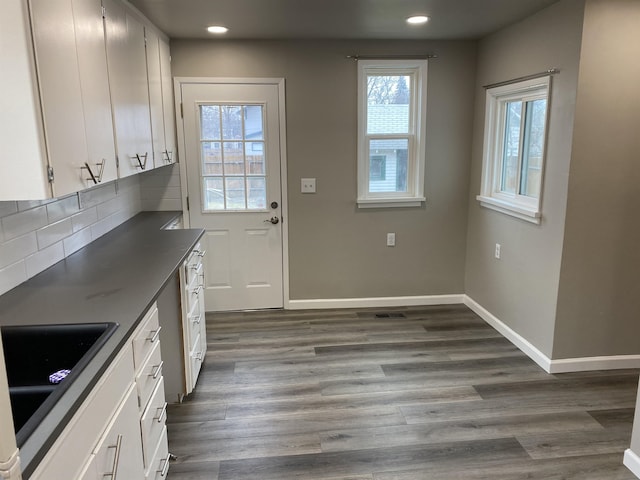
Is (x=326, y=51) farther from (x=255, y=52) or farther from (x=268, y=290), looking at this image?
(x=268, y=290)

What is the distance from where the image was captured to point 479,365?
3193 millimetres

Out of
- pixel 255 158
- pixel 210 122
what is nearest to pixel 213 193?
pixel 255 158

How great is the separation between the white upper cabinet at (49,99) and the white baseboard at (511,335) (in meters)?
2.96

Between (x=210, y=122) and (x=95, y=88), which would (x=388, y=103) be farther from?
(x=95, y=88)

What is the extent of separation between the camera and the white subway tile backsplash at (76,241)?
8.09 feet

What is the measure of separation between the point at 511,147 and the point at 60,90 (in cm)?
313

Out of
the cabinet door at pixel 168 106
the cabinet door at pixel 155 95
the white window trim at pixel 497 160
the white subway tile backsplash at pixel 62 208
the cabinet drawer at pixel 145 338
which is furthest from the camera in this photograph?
the cabinet door at pixel 168 106

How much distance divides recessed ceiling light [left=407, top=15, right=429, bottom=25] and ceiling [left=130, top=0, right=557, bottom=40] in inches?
2.0

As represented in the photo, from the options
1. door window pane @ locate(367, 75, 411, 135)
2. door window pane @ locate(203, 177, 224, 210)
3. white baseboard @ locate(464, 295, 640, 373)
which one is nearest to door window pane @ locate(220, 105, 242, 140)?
door window pane @ locate(203, 177, 224, 210)

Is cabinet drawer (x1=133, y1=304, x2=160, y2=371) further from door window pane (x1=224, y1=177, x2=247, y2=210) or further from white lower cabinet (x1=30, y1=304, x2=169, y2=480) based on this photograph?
door window pane (x1=224, y1=177, x2=247, y2=210)

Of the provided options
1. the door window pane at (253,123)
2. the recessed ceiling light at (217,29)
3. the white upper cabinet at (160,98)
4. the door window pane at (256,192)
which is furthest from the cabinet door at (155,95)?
the door window pane at (256,192)

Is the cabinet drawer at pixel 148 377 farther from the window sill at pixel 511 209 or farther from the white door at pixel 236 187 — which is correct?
the window sill at pixel 511 209

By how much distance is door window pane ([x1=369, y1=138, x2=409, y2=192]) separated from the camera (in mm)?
4062

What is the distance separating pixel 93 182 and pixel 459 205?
3.17 meters
